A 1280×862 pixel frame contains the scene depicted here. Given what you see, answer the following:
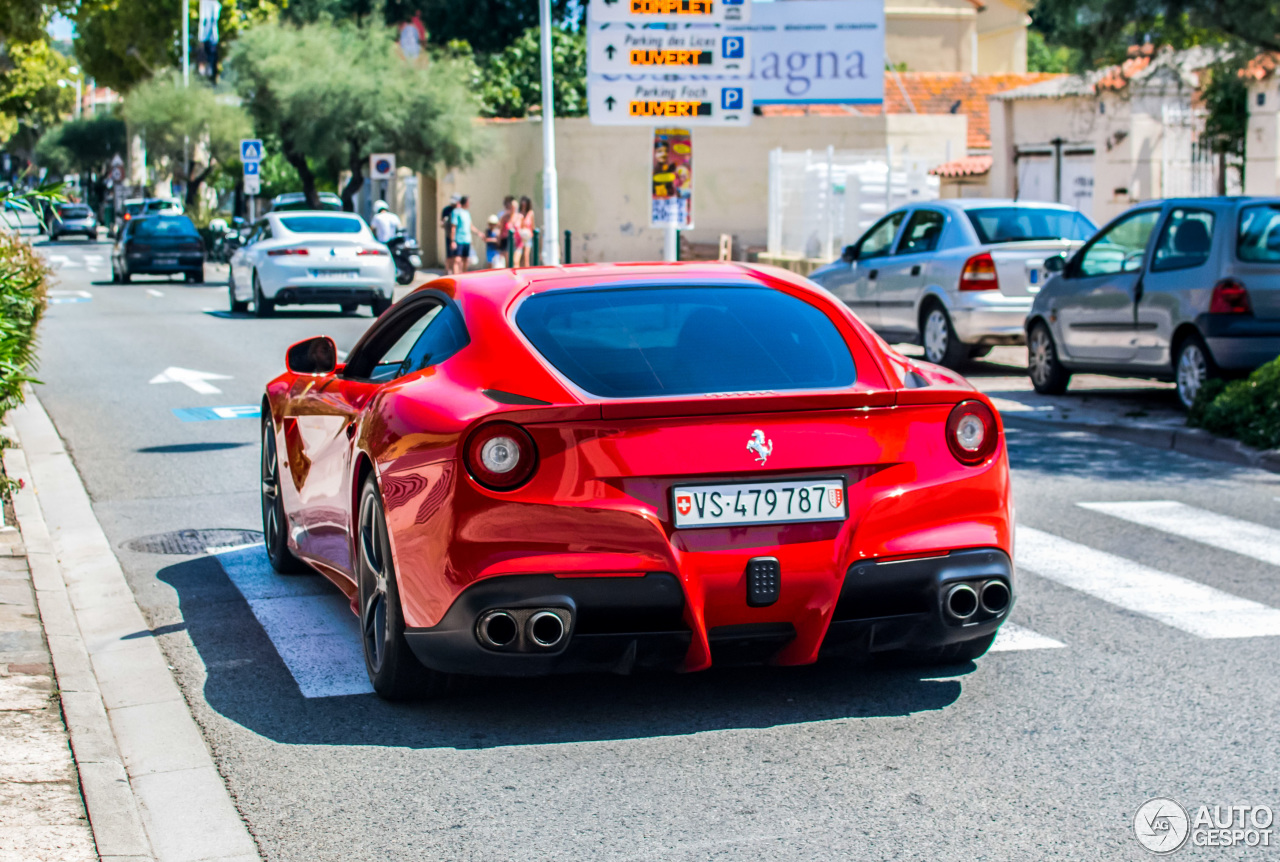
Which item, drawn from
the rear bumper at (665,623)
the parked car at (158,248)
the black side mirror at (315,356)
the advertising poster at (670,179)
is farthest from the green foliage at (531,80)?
the rear bumper at (665,623)

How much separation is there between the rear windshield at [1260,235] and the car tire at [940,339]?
14.8ft

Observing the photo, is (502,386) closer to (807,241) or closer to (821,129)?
(807,241)

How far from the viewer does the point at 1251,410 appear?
11.5m

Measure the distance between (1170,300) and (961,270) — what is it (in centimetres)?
388

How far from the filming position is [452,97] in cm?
4241

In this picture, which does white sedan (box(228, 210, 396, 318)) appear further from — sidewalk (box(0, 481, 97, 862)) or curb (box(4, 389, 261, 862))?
sidewalk (box(0, 481, 97, 862))

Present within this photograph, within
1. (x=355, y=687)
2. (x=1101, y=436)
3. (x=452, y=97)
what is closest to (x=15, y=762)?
(x=355, y=687)

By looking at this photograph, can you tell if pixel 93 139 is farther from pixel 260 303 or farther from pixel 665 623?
pixel 665 623

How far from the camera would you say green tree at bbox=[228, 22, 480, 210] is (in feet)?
137

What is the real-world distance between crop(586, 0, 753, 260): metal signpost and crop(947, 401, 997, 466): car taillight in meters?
15.5

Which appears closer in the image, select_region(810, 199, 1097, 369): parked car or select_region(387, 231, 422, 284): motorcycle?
select_region(810, 199, 1097, 369): parked car

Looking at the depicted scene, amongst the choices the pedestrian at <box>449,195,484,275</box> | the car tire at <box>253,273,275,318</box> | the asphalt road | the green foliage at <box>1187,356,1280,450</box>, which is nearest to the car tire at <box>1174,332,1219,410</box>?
the green foliage at <box>1187,356,1280,450</box>

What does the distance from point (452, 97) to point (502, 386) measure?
126 ft

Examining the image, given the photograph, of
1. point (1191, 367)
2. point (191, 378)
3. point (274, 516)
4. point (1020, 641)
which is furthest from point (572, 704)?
point (191, 378)
